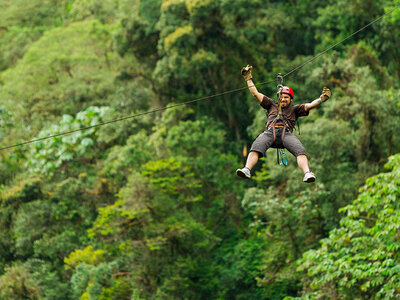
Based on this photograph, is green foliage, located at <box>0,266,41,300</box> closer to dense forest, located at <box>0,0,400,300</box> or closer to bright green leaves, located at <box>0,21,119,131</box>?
dense forest, located at <box>0,0,400,300</box>

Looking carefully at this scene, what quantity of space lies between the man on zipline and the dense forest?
16.9ft

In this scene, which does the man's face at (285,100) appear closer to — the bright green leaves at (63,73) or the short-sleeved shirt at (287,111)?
the short-sleeved shirt at (287,111)

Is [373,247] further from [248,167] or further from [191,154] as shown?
[191,154]

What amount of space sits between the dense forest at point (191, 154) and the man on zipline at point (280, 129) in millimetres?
5140

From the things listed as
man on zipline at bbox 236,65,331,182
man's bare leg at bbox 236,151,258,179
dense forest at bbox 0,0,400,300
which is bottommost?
man's bare leg at bbox 236,151,258,179

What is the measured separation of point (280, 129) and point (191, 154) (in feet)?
43.3

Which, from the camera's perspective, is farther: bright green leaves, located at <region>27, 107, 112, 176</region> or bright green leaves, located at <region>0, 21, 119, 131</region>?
bright green leaves, located at <region>0, 21, 119, 131</region>

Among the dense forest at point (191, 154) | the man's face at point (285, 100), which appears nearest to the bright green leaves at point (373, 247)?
the dense forest at point (191, 154)

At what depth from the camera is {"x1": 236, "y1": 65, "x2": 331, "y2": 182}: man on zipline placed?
586 centimetres

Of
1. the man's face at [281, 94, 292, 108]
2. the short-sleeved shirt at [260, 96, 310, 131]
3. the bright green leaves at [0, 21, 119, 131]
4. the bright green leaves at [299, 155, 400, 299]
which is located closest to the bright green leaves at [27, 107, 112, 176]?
the bright green leaves at [0, 21, 119, 131]

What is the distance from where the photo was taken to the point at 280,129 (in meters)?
6.11

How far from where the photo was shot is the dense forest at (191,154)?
15.0m

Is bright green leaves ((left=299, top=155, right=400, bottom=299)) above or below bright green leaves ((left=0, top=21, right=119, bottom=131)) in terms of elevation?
below

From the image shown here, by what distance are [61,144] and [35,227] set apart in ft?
10.4
